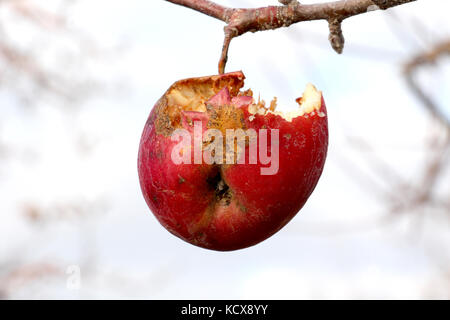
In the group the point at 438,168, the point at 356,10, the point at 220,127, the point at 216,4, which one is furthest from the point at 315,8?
the point at 438,168

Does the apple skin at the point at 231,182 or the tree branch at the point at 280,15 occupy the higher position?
the tree branch at the point at 280,15

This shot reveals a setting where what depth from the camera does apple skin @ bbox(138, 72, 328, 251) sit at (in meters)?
0.94

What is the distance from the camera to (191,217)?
972 mm

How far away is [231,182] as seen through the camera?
95 cm

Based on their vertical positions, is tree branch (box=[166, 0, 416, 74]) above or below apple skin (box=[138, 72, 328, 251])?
above

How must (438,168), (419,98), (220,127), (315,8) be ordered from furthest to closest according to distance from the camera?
(438,168)
(419,98)
(315,8)
(220,127)

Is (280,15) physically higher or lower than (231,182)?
higher

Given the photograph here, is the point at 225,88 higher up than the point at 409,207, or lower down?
higher up

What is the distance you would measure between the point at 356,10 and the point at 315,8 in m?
0.07

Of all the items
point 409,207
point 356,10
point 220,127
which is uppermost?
point 356,10

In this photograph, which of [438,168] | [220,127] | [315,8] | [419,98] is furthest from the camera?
[438,168]

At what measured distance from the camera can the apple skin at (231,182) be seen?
937 millimetres

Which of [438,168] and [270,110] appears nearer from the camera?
[270,110]

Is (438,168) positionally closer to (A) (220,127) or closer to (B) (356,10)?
(B) (356,10)
